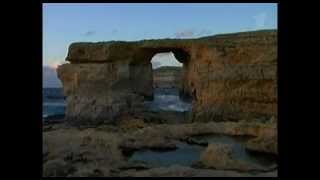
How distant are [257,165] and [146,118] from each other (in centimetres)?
850

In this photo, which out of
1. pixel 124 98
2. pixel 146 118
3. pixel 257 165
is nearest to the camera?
pixel 257 165

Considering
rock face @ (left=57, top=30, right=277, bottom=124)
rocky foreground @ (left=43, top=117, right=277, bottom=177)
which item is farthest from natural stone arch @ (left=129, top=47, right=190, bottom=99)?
rocky foreground @ (left=43, top=117, right=277, bottom=177)

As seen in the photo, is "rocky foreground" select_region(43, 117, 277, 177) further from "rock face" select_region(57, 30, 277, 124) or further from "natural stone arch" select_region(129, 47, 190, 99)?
"natural stone arch" select_region(129, 47, 190, 99)

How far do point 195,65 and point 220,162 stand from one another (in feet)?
33.8

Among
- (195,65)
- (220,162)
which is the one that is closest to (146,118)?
(195,65)

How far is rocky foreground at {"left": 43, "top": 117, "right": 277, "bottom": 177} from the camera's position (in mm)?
6547

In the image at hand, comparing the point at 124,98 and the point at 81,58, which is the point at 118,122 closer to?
the point at 124,98

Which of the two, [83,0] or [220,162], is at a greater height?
[83,0]

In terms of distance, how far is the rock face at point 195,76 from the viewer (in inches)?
560

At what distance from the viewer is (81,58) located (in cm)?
1708

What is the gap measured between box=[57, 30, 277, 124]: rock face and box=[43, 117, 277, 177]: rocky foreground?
213 centimetres
